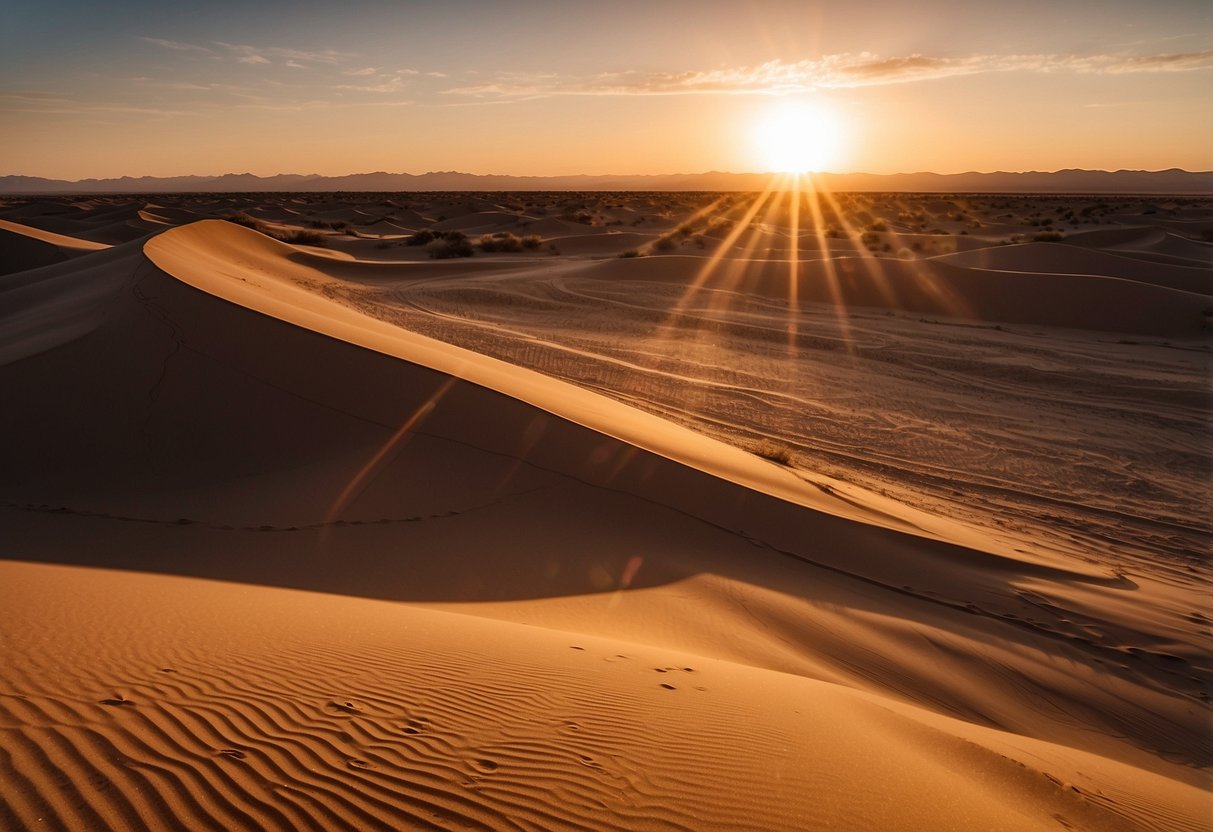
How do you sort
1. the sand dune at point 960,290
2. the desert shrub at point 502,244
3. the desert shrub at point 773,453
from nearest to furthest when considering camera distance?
1. the desert shrub at point 773,453
2. the sand dune at point 960,290
3. the desert shrub at point 502,244

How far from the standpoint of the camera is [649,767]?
3.12m

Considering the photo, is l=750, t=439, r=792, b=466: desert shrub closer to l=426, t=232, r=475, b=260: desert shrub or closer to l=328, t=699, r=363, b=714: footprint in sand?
l=328, t=699, r=363, b=714: footprint in sand

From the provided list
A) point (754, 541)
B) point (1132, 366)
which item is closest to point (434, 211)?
point (1132, 366)

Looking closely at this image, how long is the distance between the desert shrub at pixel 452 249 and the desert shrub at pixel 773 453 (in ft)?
74.8

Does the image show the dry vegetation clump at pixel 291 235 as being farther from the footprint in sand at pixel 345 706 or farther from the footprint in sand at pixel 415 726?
the footprint in sand at pixel 415 726

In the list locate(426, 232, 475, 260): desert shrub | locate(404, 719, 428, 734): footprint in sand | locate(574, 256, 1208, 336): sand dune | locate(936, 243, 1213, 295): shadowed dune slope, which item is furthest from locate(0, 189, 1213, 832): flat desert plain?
locate(426, 232, 475, 260): desert shrub

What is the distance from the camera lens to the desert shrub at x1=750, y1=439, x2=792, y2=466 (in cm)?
977

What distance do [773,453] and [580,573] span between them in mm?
4455

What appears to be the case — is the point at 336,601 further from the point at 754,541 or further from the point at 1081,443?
the point at 1081,443

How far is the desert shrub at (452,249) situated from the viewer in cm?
3020

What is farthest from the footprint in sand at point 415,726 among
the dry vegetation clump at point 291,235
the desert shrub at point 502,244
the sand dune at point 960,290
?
the dry vegetation clump at point 291,235

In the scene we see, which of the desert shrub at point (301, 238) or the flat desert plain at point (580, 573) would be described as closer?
the flat desert plain at point (580, 573)

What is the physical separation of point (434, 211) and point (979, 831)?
59.0m

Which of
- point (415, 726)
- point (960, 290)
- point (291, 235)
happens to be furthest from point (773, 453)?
point (291, 235)
